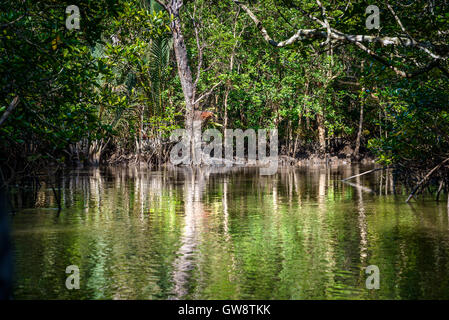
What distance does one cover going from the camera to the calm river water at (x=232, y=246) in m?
7.13

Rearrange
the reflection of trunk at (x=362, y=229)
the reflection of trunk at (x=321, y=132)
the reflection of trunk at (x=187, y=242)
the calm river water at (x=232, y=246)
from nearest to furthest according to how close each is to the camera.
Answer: the calm river water at (x=232, y=246) < the reflection of trunk at (x=187, y=242) < the reflection of trunk at (x=362, y=229) < the reflection of trunk at (x=321, y=132)

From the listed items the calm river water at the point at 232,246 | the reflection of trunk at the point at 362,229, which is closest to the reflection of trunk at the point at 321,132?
the calm river water at the point at 232,246

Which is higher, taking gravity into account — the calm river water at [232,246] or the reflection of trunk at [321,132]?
the reflection of trunk at [321,132]

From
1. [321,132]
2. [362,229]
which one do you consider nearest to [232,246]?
[362,229]

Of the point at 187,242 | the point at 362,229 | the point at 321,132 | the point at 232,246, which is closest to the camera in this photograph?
the point at 232,246

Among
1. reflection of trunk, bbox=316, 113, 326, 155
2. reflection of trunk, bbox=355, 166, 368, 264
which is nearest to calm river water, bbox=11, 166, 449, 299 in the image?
reflection of trunk, bbox=355, 166, 368, 264

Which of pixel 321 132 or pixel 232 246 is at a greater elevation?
pixel 321 132

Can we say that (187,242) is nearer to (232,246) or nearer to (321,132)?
(232,246)

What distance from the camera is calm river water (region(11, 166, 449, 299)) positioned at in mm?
7129

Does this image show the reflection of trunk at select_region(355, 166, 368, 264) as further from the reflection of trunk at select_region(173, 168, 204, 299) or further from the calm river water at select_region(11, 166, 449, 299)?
the reflection of trunk at select_region(173, 168, 204, 299)

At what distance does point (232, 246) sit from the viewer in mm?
9945

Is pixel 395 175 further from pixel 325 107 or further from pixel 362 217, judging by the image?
pixel 325 107

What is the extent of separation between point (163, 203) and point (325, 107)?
24.2 m

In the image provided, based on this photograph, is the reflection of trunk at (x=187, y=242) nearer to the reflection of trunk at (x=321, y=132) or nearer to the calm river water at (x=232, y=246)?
the calm river water at (x=232, y=246)
